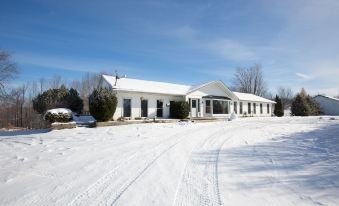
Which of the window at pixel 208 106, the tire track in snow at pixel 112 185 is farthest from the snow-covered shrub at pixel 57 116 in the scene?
the window at pixel 208 106

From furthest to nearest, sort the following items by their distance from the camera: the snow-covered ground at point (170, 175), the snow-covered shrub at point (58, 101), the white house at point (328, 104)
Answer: the white house at point (328, 104) < the snow-covered shrub at point (58, 101) < the snow-covered ground at point (170, 175)

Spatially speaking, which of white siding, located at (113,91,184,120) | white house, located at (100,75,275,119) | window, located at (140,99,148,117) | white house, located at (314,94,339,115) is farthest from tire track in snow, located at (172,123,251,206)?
white house, located at (314,94,339,115)

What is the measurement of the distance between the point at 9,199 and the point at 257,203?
439cm

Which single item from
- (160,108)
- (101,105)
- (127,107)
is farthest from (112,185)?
(160,108)

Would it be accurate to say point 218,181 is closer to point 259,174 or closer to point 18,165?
point 259,174

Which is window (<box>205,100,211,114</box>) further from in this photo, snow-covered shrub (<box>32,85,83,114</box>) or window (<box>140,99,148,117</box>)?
snow-covered shrub (<box>32,85,83,114</box>)

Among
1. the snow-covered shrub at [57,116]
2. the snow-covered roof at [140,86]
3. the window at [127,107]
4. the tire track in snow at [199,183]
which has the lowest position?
the tire track in snow at [199,183]

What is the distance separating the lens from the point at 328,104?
47.7 meters

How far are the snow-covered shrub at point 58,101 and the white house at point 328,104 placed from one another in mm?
42618

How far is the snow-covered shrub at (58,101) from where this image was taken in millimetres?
23922

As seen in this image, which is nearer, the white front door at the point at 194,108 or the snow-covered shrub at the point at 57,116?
the snow-covered shrub at the point at 57,116

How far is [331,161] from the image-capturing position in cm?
782

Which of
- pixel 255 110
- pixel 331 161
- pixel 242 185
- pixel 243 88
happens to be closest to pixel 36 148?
pixel 242 185

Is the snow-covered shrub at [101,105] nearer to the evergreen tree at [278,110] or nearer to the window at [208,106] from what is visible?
the window at [208,106]
